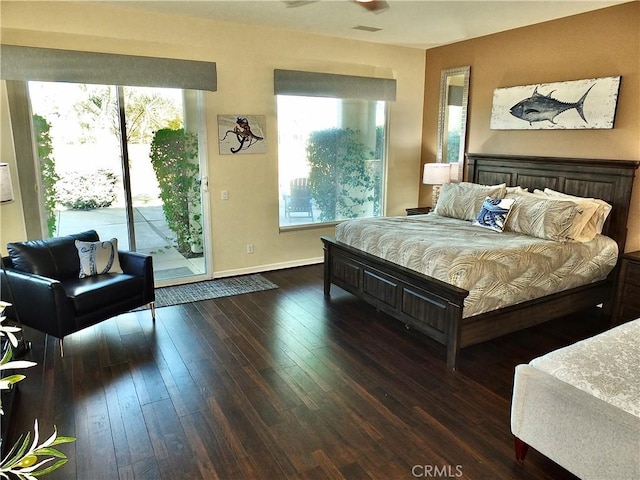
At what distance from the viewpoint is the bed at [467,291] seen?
3.28 m

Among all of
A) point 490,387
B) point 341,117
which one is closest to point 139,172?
point 341,117

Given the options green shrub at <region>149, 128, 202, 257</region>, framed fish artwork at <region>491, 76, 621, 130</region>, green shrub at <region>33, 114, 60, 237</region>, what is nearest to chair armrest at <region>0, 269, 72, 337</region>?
green shrub at <region>33, 114, 60, 237</region>

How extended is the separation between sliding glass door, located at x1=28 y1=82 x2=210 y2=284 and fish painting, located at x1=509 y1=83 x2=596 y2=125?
356cm

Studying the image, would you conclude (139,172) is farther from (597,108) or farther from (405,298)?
(597,108)

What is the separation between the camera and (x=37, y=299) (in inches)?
129

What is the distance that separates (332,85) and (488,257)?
10.3 feet

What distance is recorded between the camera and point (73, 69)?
409cm

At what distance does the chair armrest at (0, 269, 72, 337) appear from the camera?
323 cm

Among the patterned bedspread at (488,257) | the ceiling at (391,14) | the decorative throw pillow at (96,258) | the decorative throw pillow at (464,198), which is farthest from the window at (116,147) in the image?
the decorative throw pillow at (464,198)

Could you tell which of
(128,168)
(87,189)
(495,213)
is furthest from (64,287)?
(495,213)

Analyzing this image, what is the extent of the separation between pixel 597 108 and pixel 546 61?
0.82m

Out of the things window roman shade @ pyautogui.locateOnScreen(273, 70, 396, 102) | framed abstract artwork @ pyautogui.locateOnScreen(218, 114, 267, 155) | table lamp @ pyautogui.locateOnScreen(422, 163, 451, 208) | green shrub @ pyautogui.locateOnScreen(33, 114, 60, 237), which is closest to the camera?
green shrub @ pyautogui.locateOnScreen(33, 114, 60, 237)

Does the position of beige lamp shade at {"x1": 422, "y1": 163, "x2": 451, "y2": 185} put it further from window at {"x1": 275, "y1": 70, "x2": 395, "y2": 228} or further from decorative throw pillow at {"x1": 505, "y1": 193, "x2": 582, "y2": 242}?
decorative throw pillow at {"x1": 505, "y1": 193, "x2": 582, "y2": 242}

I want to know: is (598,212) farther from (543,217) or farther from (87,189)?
(87,189)
